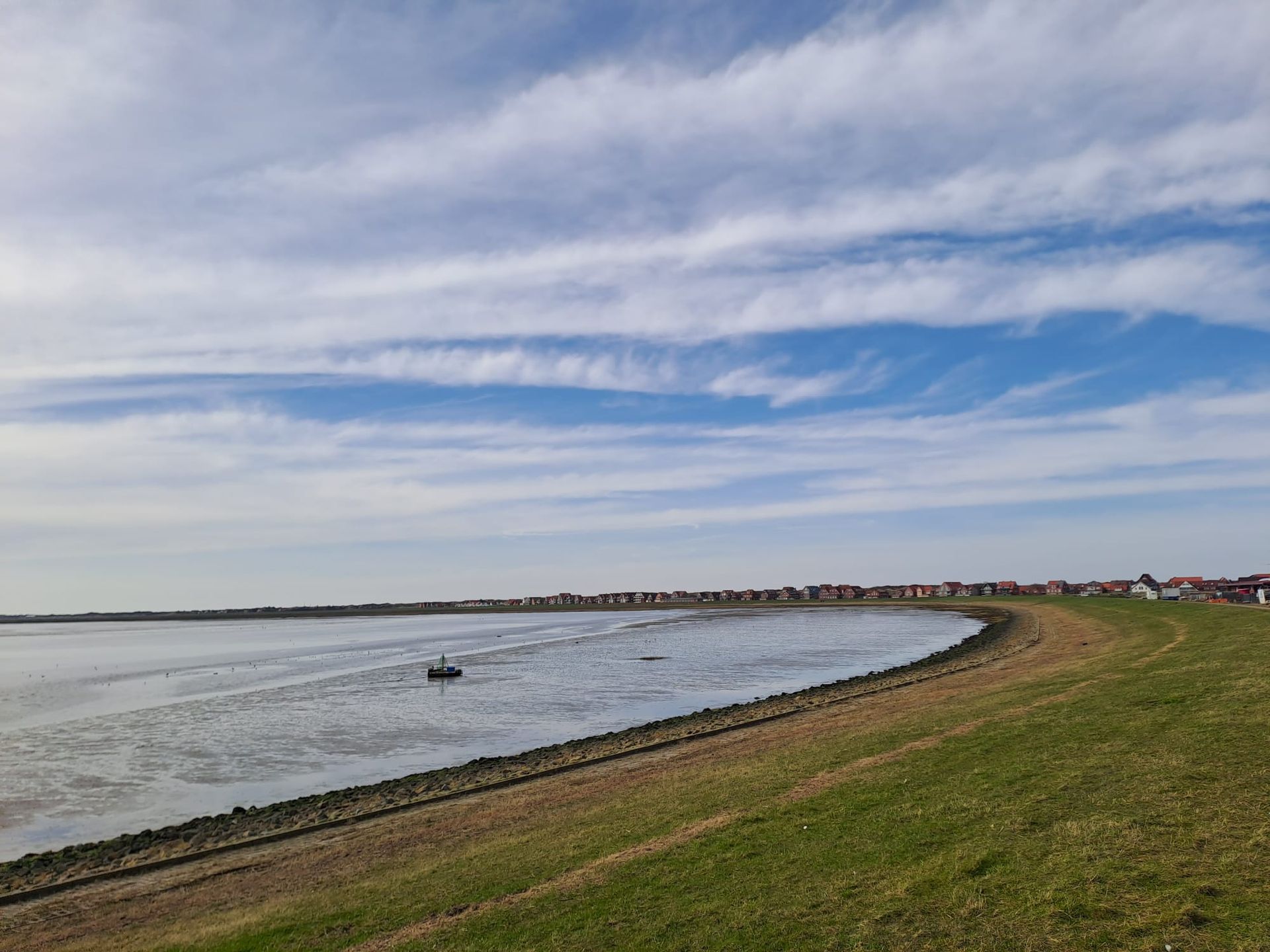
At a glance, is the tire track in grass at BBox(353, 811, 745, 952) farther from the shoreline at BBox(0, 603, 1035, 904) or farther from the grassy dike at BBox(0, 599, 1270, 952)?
the shoreline at BBox(0, 603, 1035, 904)

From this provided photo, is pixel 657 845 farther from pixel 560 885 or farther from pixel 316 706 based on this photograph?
pixel 316 706

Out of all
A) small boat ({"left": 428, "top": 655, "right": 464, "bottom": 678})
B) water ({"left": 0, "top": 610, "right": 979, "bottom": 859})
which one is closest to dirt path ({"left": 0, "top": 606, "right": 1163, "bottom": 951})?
water ({"left": 0, "top": 610, "right": 979, "bottom": 859})

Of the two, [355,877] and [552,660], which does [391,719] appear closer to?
[355,877]

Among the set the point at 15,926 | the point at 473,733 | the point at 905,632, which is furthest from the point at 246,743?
the point at 905,632

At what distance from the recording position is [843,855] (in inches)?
508

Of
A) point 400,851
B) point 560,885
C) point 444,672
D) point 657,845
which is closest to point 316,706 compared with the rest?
point 444,672

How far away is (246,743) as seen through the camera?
126 ft

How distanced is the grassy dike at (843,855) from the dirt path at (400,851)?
0.33 ft

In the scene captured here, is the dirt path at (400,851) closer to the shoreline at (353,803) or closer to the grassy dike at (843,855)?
the grassy dike at (843,855)

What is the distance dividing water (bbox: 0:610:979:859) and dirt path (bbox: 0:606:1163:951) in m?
7.57

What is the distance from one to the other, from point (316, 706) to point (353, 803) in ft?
90.1

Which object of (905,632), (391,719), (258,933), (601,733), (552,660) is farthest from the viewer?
(905,632)

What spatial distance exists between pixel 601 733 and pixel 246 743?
1743cm

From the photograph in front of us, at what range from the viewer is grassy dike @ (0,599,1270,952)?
9773mm
